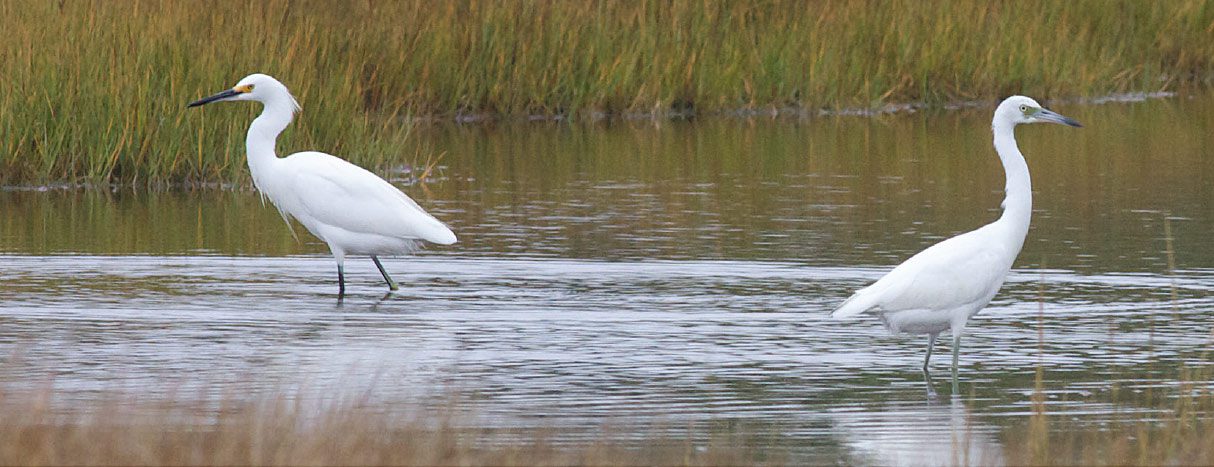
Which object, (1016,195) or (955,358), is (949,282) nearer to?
(955,358)

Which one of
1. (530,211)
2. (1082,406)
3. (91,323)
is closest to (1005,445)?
(1082,406)

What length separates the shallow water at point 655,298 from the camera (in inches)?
306

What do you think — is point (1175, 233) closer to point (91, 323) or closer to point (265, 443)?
point (91, 323)

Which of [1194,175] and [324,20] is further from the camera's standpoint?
[324,20]

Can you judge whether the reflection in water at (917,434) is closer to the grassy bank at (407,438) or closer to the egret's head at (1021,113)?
the grassy bank at (407,438)

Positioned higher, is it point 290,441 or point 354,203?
point 354,203

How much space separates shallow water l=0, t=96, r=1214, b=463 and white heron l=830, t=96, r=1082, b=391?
0.23m

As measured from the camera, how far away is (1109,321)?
961cm

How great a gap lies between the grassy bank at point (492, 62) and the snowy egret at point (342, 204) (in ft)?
12.3

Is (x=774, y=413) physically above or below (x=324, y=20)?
below

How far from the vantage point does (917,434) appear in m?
7.13

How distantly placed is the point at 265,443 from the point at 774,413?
2.35m

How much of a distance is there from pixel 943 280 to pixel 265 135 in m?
4.93

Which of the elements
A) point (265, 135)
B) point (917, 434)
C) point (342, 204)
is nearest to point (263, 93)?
point (265, 135)
